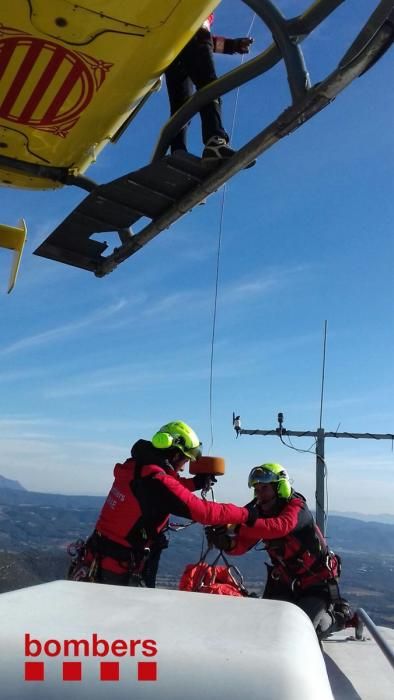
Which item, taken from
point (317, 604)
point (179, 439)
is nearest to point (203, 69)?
point (179, 439)

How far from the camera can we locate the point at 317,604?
5.29 metres

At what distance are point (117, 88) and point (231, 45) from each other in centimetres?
133

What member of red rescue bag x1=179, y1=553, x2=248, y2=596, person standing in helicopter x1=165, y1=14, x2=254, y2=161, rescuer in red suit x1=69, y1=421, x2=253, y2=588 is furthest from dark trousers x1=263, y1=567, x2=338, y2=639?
person standing in helicopter x1=165, y1=14, x2=254, y2=161

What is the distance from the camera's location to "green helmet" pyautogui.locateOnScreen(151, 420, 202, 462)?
496 cm

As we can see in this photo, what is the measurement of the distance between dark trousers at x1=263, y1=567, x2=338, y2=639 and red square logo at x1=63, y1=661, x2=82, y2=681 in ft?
12.8

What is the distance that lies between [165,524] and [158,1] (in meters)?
3.85

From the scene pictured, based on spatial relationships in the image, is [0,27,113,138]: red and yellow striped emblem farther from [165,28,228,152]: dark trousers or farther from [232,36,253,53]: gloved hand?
[232,36,253,53]: gloved hand

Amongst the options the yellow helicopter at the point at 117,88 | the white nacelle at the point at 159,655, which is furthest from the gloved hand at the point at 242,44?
the white nacelle at the point at 159,655

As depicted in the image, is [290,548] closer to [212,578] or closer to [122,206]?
[212,578]

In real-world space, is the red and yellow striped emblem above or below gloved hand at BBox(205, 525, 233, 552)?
above

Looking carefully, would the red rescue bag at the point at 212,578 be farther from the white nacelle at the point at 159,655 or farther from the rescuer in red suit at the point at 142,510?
the white nacelle at the point at 159,655

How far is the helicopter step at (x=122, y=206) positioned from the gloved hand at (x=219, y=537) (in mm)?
2412

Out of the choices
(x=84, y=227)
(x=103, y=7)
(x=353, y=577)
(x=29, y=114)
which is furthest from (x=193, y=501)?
(x=353, y=577)

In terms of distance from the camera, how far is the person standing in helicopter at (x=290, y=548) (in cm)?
516
